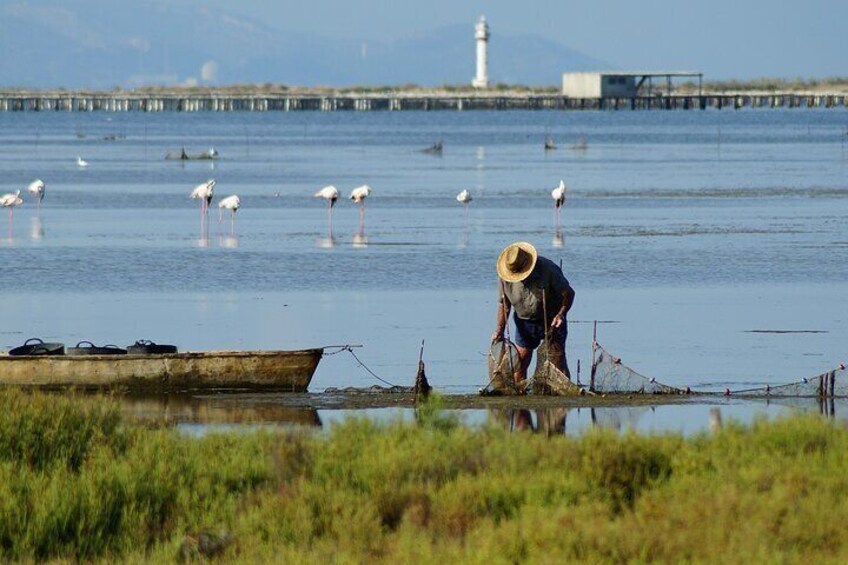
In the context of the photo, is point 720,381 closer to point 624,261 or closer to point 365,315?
point 365,315

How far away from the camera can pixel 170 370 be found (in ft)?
57.6

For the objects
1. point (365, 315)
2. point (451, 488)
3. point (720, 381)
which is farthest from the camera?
point (365, 315)

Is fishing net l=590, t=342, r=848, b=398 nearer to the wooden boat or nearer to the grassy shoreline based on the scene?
the wooden boat

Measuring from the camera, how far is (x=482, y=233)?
125ft

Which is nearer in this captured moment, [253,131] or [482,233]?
[482,233]

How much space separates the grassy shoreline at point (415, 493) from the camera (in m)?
9.81

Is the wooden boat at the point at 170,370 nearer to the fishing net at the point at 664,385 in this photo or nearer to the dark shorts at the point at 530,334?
the dark shorts at the point at 530,334

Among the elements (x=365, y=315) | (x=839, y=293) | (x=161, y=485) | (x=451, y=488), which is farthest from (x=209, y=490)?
(x=839, y=293)

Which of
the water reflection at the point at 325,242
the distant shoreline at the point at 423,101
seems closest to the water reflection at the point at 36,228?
the water reflection at the point at 325,242

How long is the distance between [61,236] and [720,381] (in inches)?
866

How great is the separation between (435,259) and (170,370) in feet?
49.8

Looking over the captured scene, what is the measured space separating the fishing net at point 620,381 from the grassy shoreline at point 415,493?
431 centimetres

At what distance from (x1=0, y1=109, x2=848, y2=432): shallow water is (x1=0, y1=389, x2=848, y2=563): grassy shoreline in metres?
4.96

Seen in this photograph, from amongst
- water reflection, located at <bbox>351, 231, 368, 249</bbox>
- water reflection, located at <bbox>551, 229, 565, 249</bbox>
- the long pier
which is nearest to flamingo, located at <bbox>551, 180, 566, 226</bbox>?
water reflection, located at <bbox>551, 229, 565, 249</bbox>
